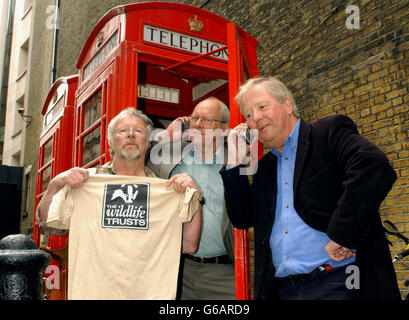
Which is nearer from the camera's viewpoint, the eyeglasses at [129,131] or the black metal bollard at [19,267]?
the black metal bollard at [19,267]

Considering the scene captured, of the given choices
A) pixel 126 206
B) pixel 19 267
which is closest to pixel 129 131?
pixel 126 206

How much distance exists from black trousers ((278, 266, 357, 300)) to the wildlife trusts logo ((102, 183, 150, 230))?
1.19 meters

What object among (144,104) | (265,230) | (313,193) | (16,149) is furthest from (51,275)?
(16,149)

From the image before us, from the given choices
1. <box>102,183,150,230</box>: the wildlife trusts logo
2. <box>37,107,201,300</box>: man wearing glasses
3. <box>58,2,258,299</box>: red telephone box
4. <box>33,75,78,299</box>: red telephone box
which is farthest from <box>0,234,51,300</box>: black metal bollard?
<box>33,75,78,299</box>: red telephone box

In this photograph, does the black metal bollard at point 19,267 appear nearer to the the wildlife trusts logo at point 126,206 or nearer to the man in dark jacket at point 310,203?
the the wildlife trusts logo at point 126,206

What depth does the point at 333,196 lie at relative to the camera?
207 cm

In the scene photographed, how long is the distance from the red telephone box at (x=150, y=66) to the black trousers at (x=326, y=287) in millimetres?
2321

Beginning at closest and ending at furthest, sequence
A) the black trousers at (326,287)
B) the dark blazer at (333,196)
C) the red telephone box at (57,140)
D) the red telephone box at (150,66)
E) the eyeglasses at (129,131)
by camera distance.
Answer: the dark blazer at (333,196) → the black trousers at (326,287) → the eyeglasses at (129,131) → the red telephone box at (150,66) → the red telephone box at (57,140)

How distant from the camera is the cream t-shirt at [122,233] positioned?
2.70 metres

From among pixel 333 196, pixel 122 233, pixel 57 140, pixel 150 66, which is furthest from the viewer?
pixel 57 140

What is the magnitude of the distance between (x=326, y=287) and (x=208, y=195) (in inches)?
57.3

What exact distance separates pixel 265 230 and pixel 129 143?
1239 mm

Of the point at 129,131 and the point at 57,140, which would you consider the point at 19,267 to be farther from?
the point at 57,140

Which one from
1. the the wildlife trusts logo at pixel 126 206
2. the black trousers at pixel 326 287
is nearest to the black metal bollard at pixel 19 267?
the the wildlife trusts logo at pixel 126 206
